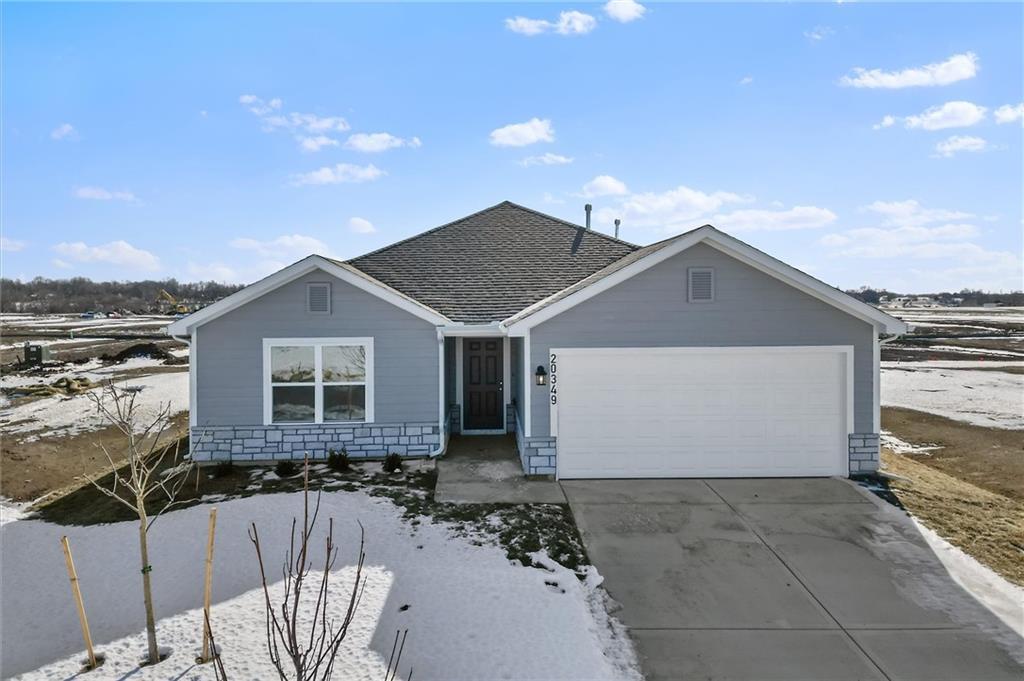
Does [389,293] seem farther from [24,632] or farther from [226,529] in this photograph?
[24,632]

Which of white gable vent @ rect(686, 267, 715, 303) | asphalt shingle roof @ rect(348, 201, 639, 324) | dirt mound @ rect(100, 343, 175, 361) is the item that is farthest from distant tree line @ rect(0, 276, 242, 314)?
white gable vent @ rect(686, 267, 715, 303)

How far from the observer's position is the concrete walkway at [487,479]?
820cm

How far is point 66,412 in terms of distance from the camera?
1573 cm

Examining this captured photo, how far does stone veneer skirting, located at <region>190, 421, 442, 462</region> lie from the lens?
998 cm

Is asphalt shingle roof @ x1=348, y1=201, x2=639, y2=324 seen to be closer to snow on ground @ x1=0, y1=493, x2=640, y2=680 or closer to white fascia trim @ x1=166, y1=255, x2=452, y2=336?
white fascia trim @ x1=166, y1=255, x2=452, y2=336

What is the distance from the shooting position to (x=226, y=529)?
709 cm

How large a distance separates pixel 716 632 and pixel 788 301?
19.3 feet

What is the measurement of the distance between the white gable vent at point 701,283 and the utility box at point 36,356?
2915cm

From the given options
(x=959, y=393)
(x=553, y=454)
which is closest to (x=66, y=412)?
(x=553, y=454)

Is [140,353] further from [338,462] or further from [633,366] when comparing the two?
[633,366]

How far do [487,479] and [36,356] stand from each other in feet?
88.6

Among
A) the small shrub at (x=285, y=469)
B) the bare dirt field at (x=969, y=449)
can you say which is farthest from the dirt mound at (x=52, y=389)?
the bare dirt field at (x=969, y=449)

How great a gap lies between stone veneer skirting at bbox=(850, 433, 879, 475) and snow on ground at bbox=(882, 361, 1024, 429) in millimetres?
7125

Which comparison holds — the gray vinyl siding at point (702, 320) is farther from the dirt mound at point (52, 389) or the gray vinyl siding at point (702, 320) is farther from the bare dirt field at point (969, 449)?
the dirt mound at point (52, 389)
